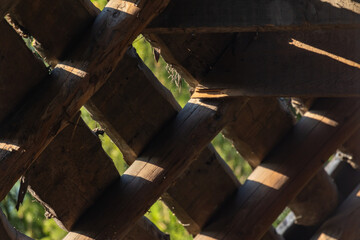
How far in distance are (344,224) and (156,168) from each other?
991mm

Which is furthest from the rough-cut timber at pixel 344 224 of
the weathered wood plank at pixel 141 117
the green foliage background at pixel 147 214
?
the green foliage background at pixel 147 214

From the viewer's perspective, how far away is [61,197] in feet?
5.98

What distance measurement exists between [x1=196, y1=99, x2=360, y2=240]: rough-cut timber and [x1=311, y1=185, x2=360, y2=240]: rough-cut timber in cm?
36

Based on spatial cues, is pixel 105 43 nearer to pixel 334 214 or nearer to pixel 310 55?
pixel 310 55

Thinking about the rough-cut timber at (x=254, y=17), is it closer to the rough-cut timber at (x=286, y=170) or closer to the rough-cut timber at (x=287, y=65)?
the rough-cut timber at (x=287, y=65)

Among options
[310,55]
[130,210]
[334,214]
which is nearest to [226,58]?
[310,55]

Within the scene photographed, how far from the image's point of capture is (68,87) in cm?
148

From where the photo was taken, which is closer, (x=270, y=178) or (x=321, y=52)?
(x=321, y=52)

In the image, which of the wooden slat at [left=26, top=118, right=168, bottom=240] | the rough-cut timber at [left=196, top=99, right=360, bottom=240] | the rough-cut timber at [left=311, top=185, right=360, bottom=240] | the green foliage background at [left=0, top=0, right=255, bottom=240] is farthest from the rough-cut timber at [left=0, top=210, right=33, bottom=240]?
the green foliage background at [left=0, top=0, right=255, bottom=240]

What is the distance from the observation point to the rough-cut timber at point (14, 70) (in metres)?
1.51

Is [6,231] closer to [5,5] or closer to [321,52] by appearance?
[5,5]

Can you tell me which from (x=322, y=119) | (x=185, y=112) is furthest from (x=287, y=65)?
(x=322, y=119)

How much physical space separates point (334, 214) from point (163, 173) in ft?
3.31

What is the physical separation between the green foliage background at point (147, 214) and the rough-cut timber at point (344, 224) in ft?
4.10
